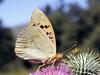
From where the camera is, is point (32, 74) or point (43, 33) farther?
point (43, 33)

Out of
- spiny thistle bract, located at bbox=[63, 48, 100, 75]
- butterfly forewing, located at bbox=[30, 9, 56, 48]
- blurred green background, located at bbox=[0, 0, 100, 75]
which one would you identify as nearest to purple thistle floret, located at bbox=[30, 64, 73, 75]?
spiny thistle bract, located at bbox=[63, 48, 100, 75]

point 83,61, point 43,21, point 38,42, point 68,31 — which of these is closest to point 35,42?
point 38,42

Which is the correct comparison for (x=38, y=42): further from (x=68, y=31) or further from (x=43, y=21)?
(x=68, y=31)

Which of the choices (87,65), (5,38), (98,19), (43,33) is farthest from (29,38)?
(98,19)

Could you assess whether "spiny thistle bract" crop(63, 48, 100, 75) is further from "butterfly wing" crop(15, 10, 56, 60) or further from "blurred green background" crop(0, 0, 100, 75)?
"blurred green background" crop(0, 0, 100, 75)

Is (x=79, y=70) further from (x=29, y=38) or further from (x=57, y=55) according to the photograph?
(x=29, y=38)

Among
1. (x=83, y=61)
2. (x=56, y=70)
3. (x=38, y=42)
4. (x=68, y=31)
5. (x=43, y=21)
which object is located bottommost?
(x=56, y=70)
